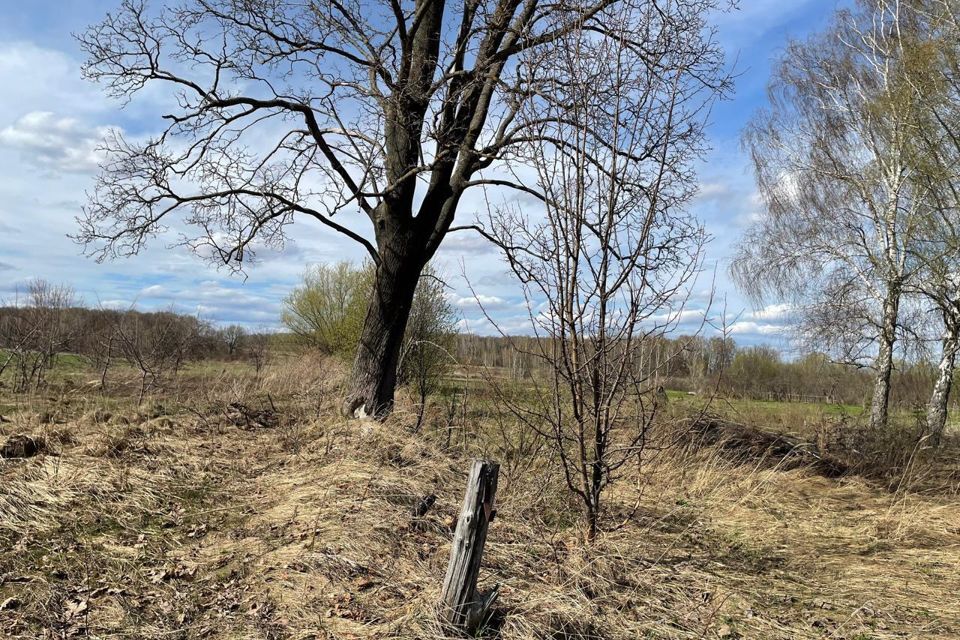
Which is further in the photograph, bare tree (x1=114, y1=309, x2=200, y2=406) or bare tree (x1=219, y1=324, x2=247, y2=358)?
bare tree (x1=219, y1=324, x2=247, y2=358)

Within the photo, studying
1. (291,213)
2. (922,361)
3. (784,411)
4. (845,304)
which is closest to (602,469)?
(291,213)

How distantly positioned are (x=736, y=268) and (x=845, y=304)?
3808 millimetres

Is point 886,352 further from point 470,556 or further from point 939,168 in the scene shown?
point 470,556

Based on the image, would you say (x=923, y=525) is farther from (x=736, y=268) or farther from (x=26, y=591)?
(x=736, y=268)

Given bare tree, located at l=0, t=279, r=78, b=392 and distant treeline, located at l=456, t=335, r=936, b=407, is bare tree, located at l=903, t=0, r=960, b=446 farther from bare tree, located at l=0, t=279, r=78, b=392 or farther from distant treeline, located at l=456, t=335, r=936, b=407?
bare tree, located at l=0, t=279, r=78, b=392

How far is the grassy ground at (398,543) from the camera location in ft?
12.0

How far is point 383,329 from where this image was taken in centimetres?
891

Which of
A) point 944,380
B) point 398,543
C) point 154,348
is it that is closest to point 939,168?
point 944,380

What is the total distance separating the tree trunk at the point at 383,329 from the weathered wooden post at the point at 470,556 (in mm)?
5496

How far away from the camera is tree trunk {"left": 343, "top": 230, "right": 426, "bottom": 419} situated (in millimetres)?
8805

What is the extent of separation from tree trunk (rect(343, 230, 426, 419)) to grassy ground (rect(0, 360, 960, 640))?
2.44 feet

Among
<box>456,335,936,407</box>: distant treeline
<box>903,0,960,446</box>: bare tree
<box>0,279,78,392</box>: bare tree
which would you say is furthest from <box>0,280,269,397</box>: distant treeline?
<box>903,0,960,446</box>: bare tree

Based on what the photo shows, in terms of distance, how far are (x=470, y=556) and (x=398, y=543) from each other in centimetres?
152

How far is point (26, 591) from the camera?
3.77 meters
